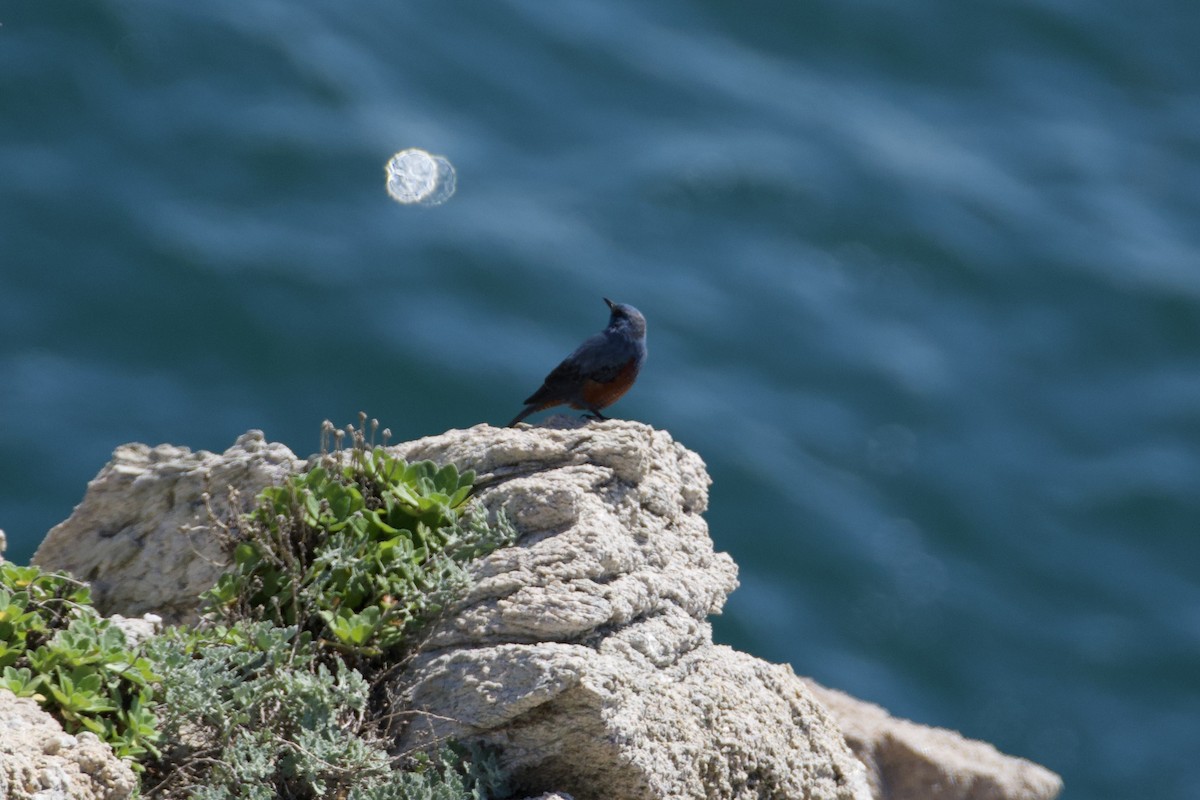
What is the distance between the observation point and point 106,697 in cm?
453

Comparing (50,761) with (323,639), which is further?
(323,639)

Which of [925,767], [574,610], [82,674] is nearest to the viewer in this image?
[82,674]

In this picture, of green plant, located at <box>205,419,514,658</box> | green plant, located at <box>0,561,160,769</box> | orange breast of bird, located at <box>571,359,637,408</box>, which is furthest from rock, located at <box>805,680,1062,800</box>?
green plant, located at <box>0,561,160,769</box>

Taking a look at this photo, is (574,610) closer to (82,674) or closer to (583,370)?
(82,674)

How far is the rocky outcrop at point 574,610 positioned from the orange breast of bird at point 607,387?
127 centimetres

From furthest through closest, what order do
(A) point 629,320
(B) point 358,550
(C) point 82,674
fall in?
(A) point 629,320 → (B) point 358,550 → (C) point 82,674

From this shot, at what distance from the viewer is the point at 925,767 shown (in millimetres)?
7738

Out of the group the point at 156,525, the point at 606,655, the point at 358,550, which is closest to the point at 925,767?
the point at 606,655

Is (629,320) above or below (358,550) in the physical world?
above

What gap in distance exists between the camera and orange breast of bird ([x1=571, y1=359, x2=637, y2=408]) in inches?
306

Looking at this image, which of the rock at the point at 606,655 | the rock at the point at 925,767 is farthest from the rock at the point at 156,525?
the rock at the point at 925,767

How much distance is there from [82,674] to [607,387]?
3.74 meters

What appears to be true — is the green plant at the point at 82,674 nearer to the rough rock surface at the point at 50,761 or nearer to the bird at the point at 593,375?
the rough rock surface at the point at 50,761

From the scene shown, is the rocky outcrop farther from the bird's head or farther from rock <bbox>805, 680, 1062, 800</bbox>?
rock <bbox>805, 680, 1062, 800</bbox>
